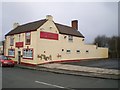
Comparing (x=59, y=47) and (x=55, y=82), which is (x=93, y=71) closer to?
(x=55, y=82)

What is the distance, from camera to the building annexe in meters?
28.2

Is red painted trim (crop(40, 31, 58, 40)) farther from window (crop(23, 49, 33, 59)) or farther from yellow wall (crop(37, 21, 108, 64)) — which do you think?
window (crop(23, 49, 33, 59))

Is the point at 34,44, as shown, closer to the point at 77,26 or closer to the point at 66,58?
the point at 66,58

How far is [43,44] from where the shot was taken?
28.6 meters

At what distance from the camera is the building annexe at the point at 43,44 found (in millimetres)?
28181

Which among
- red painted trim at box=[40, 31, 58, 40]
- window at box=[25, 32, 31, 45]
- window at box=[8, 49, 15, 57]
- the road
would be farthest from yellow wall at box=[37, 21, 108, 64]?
the road

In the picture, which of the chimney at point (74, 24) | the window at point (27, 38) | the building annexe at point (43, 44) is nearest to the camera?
the building annexe at point (43, 44)

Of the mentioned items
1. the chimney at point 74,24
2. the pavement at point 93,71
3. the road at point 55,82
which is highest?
the chimney at point 74,24

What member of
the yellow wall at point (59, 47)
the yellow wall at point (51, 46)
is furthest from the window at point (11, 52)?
the yellow wall at point (59, 47)

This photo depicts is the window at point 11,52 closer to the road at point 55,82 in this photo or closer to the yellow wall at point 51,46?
the yellow wall at point 51,46

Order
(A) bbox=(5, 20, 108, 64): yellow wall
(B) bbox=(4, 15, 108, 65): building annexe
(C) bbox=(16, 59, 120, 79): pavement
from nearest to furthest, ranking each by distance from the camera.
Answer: (C) bbox=(16, 59, 120, 79): pavement → (A) bbox=(5, 20, 108, 64): yellow wall → (B) bbox=(4, 15, 108, 65): building annexe

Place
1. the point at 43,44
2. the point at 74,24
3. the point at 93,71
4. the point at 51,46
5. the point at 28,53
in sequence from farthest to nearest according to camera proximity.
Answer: the point at 74,24, the point at 51,46, the point at 28,53, the point at 43,44, the point at 93,71

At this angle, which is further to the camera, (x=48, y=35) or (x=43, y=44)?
(x=48, y=35)

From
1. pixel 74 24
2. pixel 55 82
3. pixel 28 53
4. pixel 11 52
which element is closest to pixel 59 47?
pixel 28 53
